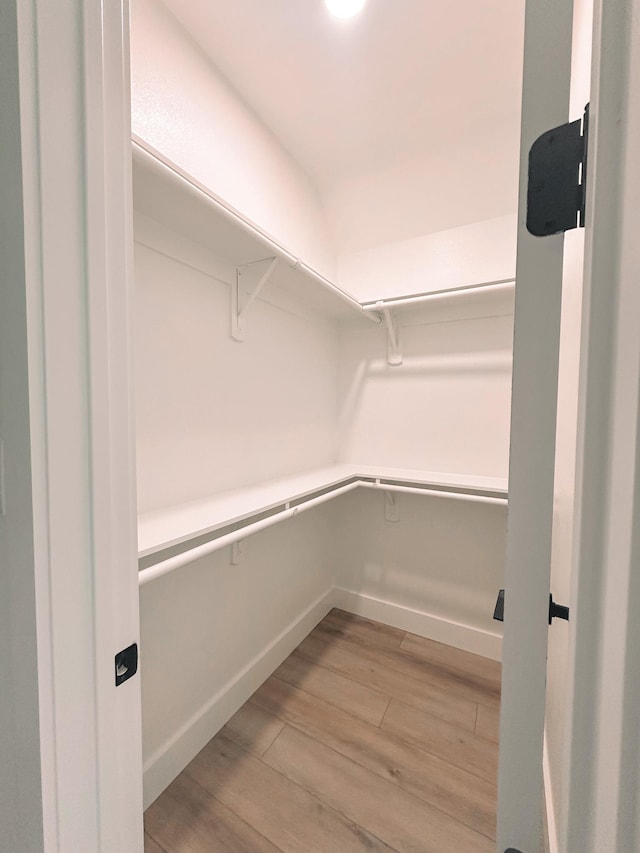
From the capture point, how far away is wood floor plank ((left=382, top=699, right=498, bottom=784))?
1.11m

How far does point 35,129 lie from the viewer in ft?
1.28

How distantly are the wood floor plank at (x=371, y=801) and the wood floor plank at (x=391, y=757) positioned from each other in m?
0.03

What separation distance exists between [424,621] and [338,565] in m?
0.55

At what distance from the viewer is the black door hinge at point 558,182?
0.96 feet

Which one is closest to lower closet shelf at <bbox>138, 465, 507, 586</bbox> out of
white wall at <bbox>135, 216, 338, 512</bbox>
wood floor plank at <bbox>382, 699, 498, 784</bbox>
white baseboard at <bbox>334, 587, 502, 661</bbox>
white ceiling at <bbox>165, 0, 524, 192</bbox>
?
white wall at <bbox>135, 216, 338, 512</bbox>

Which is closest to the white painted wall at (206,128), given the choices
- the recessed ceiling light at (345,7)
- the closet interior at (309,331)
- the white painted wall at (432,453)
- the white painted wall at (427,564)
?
the closet interior at (309,331)

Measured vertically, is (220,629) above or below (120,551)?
below

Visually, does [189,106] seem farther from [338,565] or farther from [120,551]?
[338,565]

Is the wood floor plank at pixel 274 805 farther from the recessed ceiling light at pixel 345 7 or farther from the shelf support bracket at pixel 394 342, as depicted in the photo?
the recessed ceiling light at pixel 345 7

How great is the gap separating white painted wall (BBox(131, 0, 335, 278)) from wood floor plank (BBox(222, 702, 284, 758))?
6.35ft

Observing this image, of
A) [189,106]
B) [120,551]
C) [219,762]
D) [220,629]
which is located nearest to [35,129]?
[120,551]

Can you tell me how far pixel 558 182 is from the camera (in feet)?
0.99

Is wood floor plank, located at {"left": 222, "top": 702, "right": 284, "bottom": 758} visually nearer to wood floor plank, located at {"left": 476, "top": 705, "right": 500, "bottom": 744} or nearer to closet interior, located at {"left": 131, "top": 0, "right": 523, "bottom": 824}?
closet interior, located at {"left": 131, "top": 0, "right": 523, "bottom": 824}

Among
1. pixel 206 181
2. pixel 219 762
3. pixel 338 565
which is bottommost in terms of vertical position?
pixel 219 762
